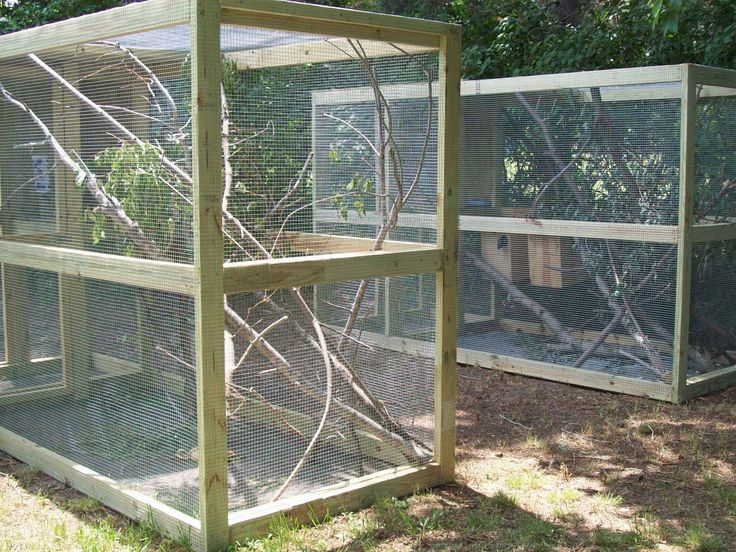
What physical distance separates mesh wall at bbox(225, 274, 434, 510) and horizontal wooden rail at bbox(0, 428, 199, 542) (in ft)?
0.74

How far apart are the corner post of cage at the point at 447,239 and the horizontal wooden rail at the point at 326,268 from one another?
0.30ft

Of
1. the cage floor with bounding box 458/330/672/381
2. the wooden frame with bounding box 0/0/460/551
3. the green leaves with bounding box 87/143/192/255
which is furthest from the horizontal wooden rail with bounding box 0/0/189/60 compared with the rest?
the cage floor with bounding box 458/330/672/381

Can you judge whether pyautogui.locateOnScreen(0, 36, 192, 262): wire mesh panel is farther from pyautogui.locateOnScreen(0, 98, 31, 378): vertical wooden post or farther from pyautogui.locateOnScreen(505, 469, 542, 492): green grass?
pyautogui.locateOnScreen(505, 469, 542, 492): green grass

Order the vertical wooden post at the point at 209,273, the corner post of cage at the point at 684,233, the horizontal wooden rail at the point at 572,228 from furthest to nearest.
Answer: the horizontal wooden rail at the point at 572,228 < the corner post of cage at the point at 684,233 < the vertical wooden post at the point at 209,273

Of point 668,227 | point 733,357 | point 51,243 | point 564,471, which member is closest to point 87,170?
point 51,243

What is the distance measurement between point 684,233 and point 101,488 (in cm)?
360

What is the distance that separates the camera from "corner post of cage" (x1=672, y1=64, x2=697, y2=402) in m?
5.36

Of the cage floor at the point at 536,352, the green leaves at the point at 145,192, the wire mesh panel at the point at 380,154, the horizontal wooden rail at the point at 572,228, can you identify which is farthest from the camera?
the cage floor at the point at 536,352

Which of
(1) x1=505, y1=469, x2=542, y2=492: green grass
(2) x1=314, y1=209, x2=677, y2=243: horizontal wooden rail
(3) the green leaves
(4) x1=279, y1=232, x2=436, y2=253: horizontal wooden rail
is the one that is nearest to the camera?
(3) the green leaves

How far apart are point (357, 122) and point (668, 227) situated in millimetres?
2361

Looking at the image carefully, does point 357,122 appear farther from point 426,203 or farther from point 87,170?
point 87,170

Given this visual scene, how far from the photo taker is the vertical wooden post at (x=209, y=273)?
315 centimetres

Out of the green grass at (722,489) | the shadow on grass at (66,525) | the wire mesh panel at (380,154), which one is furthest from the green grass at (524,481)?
the shadow on grass at (66,525)

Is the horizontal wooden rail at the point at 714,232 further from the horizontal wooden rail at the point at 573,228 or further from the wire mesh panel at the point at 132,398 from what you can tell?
the wire mesh panel at the point at 132,398
